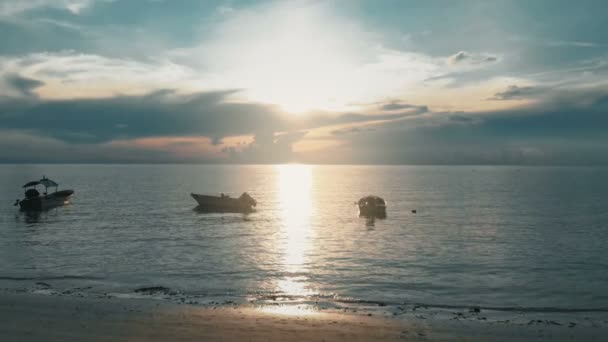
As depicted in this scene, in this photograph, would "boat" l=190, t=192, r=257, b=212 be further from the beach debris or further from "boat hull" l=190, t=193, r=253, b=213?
the beach debris

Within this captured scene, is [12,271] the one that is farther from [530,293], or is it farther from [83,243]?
[530,293]

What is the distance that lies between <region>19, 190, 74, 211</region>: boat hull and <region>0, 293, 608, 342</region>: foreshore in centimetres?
6992

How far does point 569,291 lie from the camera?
1161 inches

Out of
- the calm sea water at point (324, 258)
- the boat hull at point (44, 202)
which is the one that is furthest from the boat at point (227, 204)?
the boat hull at point (44, 202)

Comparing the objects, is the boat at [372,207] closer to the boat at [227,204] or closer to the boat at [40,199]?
the boat at [227,204]

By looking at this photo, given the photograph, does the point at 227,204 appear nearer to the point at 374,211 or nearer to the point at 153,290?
the point at 374,211

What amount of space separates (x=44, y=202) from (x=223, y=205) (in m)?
34.0

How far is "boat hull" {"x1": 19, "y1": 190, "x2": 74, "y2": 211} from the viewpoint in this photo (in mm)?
83812

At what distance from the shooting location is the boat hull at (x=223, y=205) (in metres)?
87.2

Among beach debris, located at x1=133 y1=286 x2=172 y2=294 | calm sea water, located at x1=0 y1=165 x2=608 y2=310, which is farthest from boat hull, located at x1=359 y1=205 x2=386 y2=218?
beach debris, located at x1=133 y1=286 x2=172 y2=294

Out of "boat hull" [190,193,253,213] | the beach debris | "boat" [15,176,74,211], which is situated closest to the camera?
the beach debris

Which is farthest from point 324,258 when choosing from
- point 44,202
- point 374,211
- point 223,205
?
point 44,202

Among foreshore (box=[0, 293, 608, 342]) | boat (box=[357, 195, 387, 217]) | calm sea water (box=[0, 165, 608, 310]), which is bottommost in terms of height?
calm sea water (box=[0, 165, 608, 310])

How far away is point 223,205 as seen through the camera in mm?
88375
